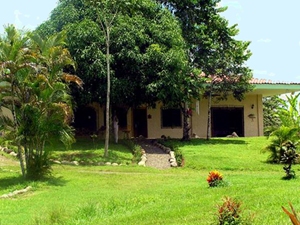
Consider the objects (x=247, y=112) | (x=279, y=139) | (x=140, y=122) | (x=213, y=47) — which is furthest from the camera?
(x=247, y=112)

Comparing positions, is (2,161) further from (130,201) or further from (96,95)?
(130,201)

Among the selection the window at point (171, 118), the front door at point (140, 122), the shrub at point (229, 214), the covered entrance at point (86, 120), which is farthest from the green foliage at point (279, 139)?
the covered entrance at point (86, 120)

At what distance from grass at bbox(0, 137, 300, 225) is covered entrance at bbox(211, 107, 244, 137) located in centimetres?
1144

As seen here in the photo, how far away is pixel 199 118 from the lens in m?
28.1

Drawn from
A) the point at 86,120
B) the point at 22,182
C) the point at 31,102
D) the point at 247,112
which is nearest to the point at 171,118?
the point at 247,112

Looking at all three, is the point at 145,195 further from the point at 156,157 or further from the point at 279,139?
the point at 156,157

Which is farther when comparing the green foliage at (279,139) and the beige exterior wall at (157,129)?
the beige exterior wall at (157,129)

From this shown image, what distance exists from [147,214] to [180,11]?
1956cm

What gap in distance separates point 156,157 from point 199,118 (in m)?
9.87

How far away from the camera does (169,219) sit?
22.0ft

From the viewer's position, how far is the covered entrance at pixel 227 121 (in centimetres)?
2889

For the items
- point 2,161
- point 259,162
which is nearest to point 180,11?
point 259,162

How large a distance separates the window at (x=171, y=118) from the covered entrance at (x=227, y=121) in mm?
2586

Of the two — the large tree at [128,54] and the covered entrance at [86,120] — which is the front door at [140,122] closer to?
the covered entrance at [86,120]
